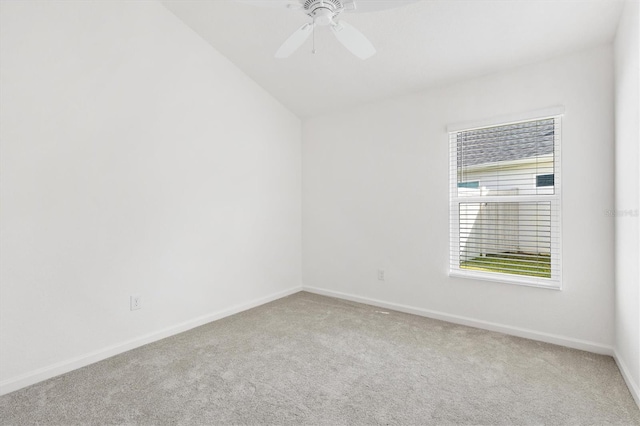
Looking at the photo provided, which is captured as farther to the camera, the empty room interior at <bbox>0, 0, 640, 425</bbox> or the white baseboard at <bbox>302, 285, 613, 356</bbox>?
the white baseboard at <bbox>302, 285, 613, 356</bbox>

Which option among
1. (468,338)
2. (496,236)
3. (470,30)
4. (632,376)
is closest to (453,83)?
(470,30)

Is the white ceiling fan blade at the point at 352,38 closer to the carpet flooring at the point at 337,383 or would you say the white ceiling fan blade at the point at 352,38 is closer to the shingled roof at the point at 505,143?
the shingled roof at the point at 505,143

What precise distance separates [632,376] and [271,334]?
2.47 m

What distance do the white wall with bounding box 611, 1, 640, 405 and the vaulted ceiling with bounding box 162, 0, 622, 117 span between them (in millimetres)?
347

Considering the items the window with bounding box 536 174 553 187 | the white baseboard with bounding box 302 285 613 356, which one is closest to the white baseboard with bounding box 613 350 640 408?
the white baseboard with bounding box 302 285 613 356

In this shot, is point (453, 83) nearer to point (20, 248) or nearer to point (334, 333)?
point (334, 333)

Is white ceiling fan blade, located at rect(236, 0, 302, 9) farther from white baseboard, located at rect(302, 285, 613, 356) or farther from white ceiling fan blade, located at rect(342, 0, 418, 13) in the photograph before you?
white baseboard, located at rect(302, 285, 613, 356)

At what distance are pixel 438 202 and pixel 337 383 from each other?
6.45 ft

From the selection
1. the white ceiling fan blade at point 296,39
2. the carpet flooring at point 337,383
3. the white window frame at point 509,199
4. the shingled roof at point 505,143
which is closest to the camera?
the carpet flooring at point 337,383

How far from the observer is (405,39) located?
2699 mm

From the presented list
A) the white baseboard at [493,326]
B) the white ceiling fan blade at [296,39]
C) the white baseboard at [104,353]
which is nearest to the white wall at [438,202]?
the white baseboard at [493,326]

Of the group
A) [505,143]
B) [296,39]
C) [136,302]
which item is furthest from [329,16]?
[136,302]

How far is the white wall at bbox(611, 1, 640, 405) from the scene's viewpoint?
6.12ft

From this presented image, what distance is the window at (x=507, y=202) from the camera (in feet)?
8.97
